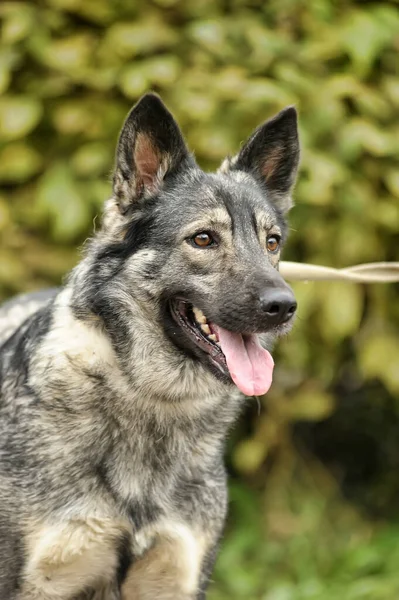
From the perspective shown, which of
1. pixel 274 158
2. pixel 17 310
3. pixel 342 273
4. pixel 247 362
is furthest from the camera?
pixel 17 310

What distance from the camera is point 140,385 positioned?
3.48 metres

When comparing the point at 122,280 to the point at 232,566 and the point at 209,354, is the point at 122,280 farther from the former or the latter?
the point at 232,566

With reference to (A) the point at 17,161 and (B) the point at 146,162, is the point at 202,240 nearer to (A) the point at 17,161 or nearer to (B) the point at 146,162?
(B) the point at 146,162

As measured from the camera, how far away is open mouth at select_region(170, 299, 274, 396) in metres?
3.20

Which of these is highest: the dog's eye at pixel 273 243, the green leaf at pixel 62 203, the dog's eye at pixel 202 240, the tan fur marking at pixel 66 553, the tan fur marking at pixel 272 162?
the tan fur marking at pixel 272 162

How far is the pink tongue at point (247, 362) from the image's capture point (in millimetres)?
3182

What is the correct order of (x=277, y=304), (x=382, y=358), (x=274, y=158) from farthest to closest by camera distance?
(x=382, y=358) → (x=274, y=158) → (x=277, y=304)

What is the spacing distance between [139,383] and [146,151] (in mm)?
860

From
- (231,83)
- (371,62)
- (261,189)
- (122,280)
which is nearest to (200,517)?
(122,280)

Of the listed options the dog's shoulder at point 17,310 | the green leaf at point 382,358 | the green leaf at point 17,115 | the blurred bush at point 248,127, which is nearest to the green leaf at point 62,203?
the blurred bush at point 248,127

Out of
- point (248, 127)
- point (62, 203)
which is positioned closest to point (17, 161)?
point (62, 203)

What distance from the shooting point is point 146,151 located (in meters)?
3.52

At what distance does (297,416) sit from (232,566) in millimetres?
959

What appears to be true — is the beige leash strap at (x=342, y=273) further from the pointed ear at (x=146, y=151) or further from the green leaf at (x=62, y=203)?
the green leaf at (x=62, y=203)
